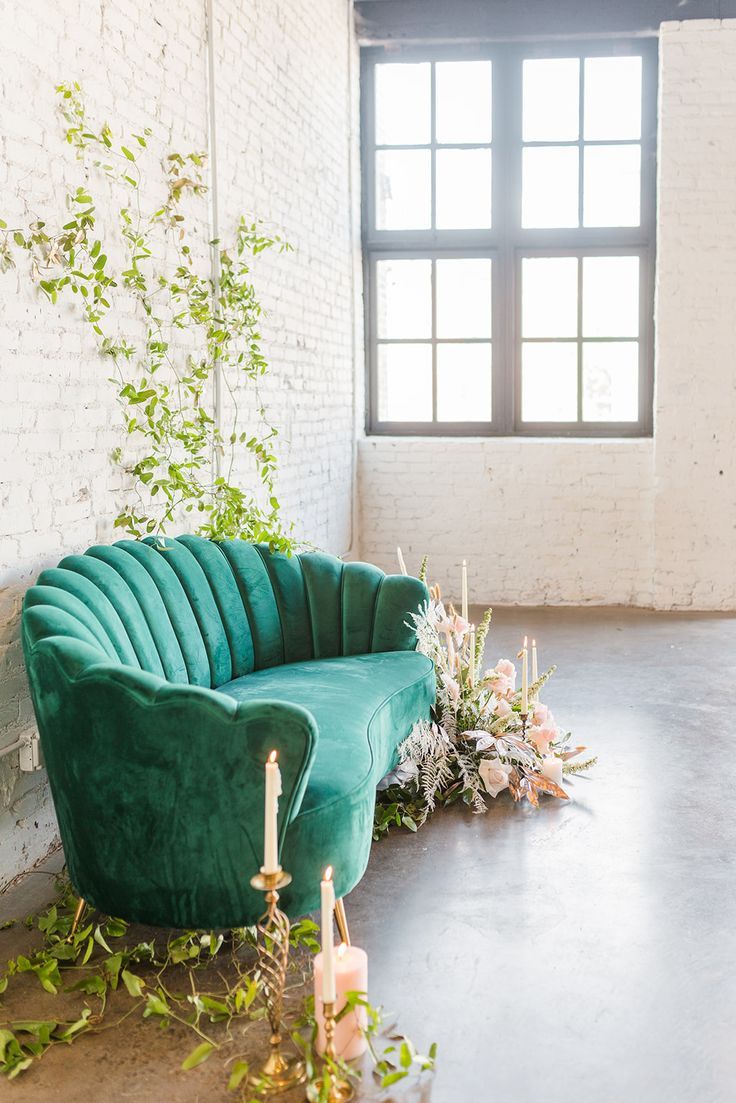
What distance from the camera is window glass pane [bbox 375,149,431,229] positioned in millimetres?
7723

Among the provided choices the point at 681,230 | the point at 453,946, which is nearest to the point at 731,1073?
the point at 453,946

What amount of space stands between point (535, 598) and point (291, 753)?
5303mm

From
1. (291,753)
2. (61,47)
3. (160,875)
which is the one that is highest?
(61,47)

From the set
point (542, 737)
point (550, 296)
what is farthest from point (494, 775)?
point (550, 296)

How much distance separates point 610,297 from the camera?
761 cm

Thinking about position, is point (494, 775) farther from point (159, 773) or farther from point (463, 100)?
point (463, 100)

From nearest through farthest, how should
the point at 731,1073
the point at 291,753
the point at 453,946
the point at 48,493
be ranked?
the point at 731,1073 < the point at 291,753 < the point at 453,946 < the point at 48,493

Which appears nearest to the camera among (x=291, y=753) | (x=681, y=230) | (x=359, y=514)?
(x=291, y=753)

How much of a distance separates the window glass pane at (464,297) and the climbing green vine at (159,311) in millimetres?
2802

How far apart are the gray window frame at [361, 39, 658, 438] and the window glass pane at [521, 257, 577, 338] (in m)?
0.05

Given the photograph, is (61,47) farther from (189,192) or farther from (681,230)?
(681,230)

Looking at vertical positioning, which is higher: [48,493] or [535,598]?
[48,493]

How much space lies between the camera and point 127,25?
3975mm

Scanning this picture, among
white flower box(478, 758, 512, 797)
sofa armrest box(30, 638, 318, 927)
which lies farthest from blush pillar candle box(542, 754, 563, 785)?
sofa armrest box(30, 638, 318, 927)
